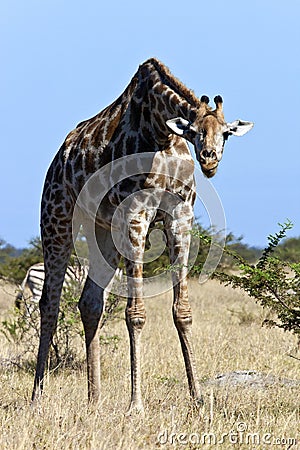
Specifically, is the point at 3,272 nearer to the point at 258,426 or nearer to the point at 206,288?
the point at 206,288

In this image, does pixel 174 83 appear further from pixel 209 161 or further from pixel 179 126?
pixel 209 161

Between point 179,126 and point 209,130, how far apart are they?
256 millimetres

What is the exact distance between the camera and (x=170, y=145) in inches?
225

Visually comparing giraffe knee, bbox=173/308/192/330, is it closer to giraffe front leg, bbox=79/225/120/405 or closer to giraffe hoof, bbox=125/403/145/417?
giraffe hoof, bbox=125/403/145/417

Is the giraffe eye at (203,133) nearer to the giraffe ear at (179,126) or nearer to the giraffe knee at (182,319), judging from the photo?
the giraffe ear at (179,126)

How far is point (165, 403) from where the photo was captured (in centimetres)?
543

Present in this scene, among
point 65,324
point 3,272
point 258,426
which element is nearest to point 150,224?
point 258,426

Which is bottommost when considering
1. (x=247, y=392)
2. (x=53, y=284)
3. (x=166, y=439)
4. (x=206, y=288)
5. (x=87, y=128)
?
(x=166, y=439)

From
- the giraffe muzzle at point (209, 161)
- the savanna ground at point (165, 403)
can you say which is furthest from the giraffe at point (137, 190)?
the savanna ground at point (165, 403)

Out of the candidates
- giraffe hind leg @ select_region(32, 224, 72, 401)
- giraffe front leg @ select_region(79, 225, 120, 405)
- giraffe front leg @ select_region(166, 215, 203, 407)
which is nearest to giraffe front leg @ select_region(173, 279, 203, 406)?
giraffe front leg @ select_region(166, 215, 203, 407)

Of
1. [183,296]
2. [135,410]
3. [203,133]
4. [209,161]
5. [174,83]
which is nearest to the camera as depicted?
[209,161]

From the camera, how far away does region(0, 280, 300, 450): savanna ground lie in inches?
176


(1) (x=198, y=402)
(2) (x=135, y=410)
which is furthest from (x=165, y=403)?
(2) (x=135, y=410)

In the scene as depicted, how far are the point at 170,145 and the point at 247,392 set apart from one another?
1910 millimetres
